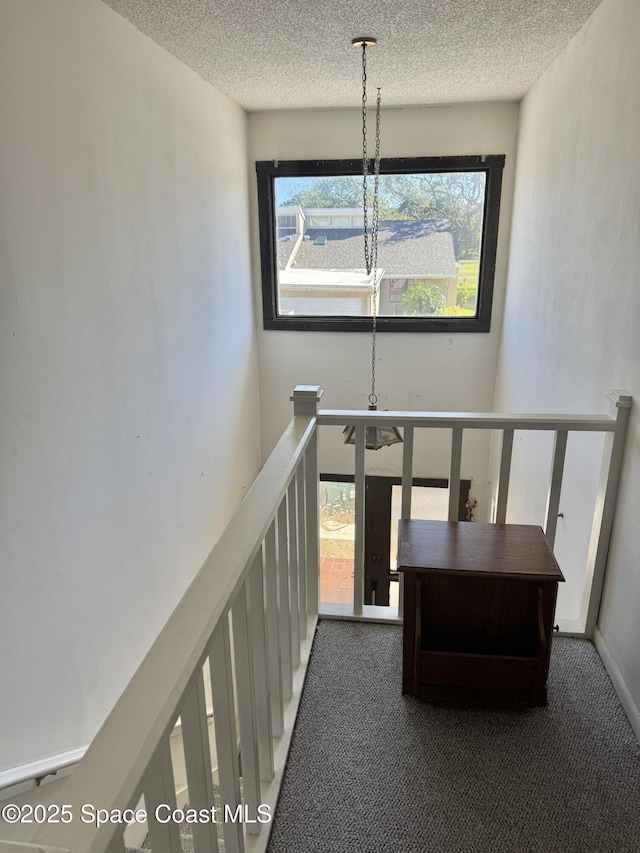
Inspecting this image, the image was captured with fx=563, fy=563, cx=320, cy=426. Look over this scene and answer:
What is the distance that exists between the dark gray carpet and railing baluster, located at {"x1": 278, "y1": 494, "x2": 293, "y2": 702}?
0.10 m

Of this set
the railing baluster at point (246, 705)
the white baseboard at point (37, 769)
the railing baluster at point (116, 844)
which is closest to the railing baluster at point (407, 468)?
the railing baluster at point (246, 705)

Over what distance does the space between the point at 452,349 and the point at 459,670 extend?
3054 millimetres

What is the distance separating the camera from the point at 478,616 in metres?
1.60

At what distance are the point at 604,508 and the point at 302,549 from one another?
3.15 feet

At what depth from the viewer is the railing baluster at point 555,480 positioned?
1.80 meters

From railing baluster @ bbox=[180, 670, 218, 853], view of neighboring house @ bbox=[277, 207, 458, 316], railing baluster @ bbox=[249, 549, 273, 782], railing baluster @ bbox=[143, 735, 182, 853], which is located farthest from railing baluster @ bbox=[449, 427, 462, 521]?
view of neighboring house @ bbox=[277, 207, 458, 316]

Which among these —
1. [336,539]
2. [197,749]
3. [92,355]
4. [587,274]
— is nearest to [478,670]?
[197,749]

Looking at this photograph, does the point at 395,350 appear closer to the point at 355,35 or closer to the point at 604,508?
the point at 355,35

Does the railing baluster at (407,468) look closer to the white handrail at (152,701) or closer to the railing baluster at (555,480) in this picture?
the railing baluster at (555,480)

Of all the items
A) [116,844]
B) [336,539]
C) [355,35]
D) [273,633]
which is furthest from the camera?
[336,539]

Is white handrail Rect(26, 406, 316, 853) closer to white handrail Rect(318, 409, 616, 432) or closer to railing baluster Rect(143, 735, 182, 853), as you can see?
railing baluster Rect(143, 735, 182, 853)

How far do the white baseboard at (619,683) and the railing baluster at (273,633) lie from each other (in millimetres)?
959

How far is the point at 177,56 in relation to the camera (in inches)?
108

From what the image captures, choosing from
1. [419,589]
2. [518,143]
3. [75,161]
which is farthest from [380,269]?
[419,589]
